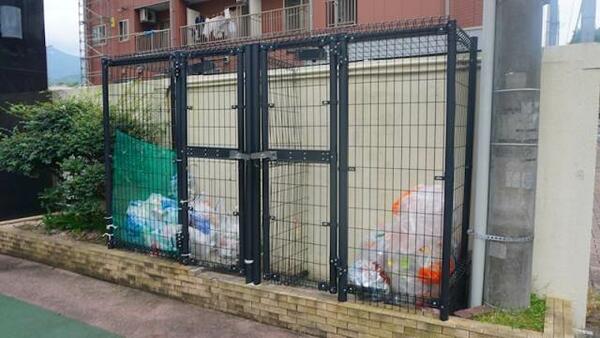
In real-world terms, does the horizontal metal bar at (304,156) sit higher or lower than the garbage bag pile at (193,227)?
higher

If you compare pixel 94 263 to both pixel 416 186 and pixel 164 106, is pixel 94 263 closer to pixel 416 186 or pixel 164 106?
pixel 164 106

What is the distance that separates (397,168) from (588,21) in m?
1.70

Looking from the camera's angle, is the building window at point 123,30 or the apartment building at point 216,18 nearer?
the apartment building at point 216,18

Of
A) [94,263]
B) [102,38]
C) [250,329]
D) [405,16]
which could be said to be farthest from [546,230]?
[102,38]

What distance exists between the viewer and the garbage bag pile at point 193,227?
4215 millimetres

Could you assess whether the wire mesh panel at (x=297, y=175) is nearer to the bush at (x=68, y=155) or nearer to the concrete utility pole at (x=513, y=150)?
the concrete utility pole at (x=513, y=150)

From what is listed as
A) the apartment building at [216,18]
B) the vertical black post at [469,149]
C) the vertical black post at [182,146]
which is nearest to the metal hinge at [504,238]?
the vertical black post at [469,149]

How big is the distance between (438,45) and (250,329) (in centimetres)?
256

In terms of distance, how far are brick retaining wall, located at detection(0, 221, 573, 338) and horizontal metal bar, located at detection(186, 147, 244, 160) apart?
1025mm

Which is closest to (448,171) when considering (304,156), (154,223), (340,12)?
(304,156)

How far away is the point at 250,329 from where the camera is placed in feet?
12.1

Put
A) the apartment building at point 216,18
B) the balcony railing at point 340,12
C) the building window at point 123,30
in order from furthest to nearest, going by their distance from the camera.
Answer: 1. the building window at point 123,30
2. the balcony railing at point 340,12
3. the apartment building at point 216,18

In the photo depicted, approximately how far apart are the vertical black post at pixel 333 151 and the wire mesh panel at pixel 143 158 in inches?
62.1

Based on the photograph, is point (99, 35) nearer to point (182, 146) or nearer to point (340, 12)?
point (340, 12)
